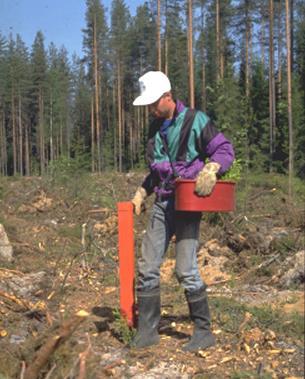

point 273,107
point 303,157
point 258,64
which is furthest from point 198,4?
point 303,157

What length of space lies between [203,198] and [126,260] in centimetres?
103

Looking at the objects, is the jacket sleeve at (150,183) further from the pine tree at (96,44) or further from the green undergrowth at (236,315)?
the pine tree at (96,44)

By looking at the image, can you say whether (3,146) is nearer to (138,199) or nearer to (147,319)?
(138,199)

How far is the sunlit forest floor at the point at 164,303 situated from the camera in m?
2.98

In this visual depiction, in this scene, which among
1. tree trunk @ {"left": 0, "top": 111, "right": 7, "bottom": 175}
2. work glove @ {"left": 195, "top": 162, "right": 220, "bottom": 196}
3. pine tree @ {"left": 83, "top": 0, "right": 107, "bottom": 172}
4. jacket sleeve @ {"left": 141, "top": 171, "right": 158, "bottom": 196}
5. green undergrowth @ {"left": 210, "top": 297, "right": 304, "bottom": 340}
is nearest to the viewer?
work glove @ {"left": 195, "top": 162, "right": 220, "bottom": 196}

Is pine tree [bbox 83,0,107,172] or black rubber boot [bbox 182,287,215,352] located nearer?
black rubber boot [bbox 182,287,215,352]

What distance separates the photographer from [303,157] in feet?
86.6

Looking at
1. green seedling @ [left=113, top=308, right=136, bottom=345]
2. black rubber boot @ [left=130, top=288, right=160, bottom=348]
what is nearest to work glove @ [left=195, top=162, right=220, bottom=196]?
black rubber boot @ [left=130, top=288, right=160, bottom=348]

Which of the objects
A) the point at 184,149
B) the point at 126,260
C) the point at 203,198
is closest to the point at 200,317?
the point at 126,260

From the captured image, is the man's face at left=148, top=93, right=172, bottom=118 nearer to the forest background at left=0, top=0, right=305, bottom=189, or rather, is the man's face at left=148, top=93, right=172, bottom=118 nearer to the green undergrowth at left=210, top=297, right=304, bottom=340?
the green undergrowth at left=210, top=297, right=304, bottom=340

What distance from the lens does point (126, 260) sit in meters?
4.22

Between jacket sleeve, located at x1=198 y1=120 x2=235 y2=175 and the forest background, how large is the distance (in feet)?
46.6

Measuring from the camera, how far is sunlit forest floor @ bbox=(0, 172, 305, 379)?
2980 mm

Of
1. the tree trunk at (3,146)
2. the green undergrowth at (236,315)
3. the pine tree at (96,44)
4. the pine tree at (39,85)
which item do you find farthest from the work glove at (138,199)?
the tree trunk at (3,146)
